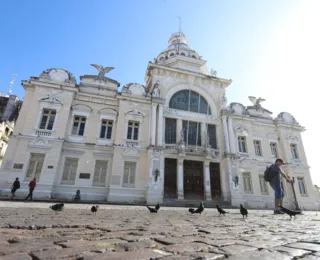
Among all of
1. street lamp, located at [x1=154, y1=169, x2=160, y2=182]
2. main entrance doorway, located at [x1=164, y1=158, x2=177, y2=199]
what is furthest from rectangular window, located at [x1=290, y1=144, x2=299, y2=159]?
street lamp, located at [x1=154, y1=169, x2=160, y2=182]

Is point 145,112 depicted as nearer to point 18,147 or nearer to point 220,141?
point 220,141

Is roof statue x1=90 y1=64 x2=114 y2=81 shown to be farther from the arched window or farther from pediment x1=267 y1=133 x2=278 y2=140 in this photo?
pediment x1=267 y1=133 x2=278 y2=140

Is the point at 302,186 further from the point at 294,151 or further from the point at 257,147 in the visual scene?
the point at 257,147

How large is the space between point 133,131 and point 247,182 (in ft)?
41.6

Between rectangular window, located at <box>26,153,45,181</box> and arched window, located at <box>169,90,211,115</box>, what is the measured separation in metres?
13.0

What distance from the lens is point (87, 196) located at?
597 inches

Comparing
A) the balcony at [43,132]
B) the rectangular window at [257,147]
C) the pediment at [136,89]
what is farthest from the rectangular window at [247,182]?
the balcony at [43,132]

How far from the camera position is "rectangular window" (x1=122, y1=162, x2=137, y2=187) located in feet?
53.8

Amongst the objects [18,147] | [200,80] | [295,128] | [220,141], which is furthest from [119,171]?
[295,128]

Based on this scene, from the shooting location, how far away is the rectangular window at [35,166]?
14.9m

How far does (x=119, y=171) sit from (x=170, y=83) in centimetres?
1124

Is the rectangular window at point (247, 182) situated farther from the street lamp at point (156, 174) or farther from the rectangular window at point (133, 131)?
the rectangular window at point (133, 131)

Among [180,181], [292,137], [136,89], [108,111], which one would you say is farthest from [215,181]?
[108,111]

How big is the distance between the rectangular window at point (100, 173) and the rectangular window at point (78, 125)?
10.8ft
